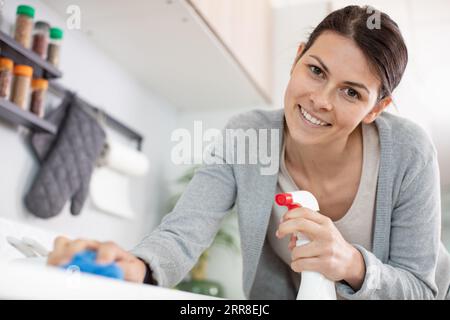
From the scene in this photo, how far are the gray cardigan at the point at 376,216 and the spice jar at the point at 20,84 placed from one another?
1.72ft

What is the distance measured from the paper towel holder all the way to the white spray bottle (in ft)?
2.98

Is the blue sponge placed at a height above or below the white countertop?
above

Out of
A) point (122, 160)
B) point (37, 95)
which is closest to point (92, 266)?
Result: point (37, 95)

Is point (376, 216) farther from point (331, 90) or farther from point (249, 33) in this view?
point (249, 33)

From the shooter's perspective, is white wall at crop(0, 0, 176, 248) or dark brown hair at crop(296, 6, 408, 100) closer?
dark brown hair at crop(296, 6, 408, 100)

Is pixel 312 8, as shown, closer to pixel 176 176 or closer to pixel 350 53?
pixel 350 53

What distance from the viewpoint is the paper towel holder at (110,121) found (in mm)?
1257

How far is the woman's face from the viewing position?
1.82ft

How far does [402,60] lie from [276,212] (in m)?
0.28

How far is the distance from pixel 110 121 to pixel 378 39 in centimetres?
109

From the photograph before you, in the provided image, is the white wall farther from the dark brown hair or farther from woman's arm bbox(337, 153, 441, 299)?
woman's arm bbox(337, 153, 441, 299)

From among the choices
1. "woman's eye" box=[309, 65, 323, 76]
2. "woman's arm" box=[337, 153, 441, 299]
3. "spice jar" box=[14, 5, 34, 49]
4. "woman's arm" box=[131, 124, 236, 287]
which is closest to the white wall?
"spice jar" box=[14, 5, 34, 49]

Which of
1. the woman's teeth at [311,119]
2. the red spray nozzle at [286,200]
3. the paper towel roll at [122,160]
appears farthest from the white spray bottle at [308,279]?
the paper towel roll at [122,160]

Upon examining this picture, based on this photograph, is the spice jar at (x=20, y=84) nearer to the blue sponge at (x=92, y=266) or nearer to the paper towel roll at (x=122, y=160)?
the paper towel roll at (x=122, y=160)
